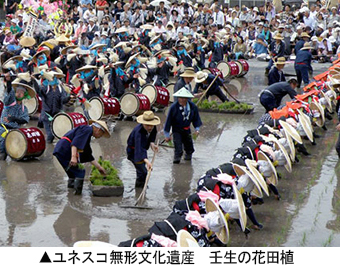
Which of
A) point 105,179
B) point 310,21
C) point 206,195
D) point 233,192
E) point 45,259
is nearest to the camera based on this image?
point 45,259

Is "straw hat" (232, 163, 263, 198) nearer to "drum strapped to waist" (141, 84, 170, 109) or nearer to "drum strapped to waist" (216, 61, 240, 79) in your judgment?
"drum strapped to waist" (141, 84, 170, 109)

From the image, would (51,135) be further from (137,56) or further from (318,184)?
(318,184)

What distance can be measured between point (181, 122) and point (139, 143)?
2.04 metres

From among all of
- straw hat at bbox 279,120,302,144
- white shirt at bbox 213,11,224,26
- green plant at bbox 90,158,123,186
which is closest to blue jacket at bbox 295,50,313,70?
straw hat at bbox 279,120,302,144

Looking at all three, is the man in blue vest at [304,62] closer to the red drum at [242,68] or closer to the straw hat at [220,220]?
the red drum at [242,68]

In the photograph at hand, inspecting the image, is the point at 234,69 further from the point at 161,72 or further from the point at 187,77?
the point at 187,77

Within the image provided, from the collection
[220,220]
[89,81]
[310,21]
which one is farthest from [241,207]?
[310,21]

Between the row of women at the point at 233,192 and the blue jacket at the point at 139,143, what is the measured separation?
5.25 feet

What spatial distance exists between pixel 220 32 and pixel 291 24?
454 cm

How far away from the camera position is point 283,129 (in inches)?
524

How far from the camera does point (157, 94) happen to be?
19.1 metres

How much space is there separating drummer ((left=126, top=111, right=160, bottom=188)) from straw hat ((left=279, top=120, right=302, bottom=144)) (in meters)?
2.30

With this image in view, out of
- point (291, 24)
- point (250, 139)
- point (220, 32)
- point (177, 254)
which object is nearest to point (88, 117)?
point (250, 139)

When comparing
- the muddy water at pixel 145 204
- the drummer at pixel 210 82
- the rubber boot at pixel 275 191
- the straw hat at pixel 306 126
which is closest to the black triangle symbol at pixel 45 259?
the muddy water at pixel 145 204
